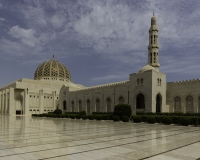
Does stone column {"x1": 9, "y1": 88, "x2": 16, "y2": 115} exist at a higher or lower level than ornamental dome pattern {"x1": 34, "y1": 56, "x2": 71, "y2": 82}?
lower

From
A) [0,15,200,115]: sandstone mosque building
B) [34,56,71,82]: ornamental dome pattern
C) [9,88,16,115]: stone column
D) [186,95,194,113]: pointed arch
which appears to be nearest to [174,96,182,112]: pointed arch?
[0,15,200,115]: sandstone mosque building

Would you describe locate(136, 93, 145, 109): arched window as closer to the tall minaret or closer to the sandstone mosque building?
the sandstone mosque building

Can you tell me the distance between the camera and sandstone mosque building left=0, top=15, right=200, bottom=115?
27.6m

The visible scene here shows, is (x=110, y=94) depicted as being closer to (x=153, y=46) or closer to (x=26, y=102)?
(x=153, y=46)

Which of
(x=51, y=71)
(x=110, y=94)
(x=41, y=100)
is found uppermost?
(x=51, y=71)

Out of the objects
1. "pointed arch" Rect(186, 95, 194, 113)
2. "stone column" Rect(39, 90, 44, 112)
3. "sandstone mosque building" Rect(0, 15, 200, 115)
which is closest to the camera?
"pointed arch" Rect(186, 95, 194, 113)

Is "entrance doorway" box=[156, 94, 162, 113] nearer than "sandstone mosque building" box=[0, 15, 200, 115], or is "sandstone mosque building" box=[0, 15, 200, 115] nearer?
"sandstone mosque building" box=[0, 15, 200, 115]

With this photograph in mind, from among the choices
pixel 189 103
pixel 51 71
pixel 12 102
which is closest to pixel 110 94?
pixel 189 103

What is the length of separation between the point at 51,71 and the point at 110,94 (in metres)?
27.0

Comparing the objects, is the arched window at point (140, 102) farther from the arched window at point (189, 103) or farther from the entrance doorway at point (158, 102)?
the arched window at point (189, 103)

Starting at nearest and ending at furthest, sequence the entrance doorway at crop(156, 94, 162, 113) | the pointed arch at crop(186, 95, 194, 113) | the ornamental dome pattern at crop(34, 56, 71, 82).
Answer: the pointed arch at crop(186, 95, 194, 113)
the entrance doorway at crop(156, 94, 162, 113)
the ornamental dome pattern at crop(34, 56, 71, 82)

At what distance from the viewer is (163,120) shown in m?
17.7

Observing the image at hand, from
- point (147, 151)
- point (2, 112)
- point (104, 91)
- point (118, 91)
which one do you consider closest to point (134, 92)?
point (118, 91)

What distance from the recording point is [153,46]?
3344 centimetres
